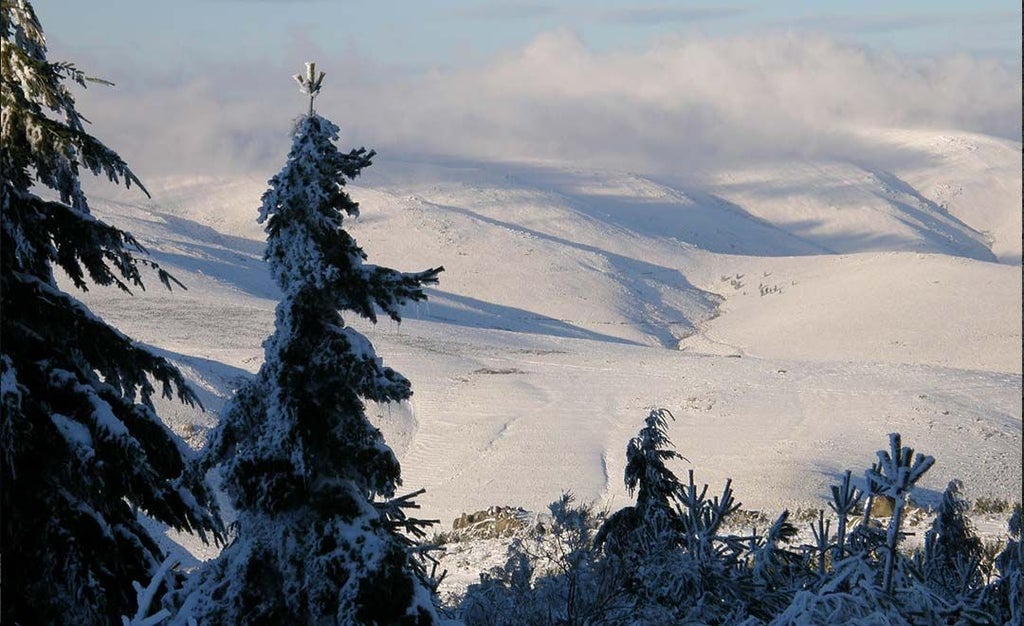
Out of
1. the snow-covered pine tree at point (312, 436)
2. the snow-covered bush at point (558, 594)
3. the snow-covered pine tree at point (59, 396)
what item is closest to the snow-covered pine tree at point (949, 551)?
the snow-covered bush at point (558, 594)

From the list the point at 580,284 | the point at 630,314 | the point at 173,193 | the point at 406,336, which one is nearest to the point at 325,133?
the point at 406,336

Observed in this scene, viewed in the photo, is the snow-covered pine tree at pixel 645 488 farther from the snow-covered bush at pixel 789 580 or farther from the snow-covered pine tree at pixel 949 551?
the snow-covered pine tree at pixel 949 551

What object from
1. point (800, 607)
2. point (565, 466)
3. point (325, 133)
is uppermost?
point (325, 133)

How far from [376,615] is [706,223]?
530ft

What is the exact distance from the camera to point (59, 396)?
292 inches

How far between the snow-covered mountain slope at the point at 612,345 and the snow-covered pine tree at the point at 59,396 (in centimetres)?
96

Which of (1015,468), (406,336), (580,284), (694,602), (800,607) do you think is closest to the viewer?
(800,607)

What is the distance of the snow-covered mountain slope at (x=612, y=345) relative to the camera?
3334cm

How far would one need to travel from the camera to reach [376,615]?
284 inches

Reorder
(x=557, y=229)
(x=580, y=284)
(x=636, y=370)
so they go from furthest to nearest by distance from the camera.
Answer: (x=557, y=229), (x=580, y=284), (x=636, y=370)

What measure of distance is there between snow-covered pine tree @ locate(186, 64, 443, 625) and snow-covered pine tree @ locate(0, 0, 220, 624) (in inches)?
21.2

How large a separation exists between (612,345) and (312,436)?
4946 centimetres

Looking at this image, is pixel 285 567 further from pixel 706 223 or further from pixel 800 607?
pixel 706 223

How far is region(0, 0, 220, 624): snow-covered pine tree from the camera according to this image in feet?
23.5
